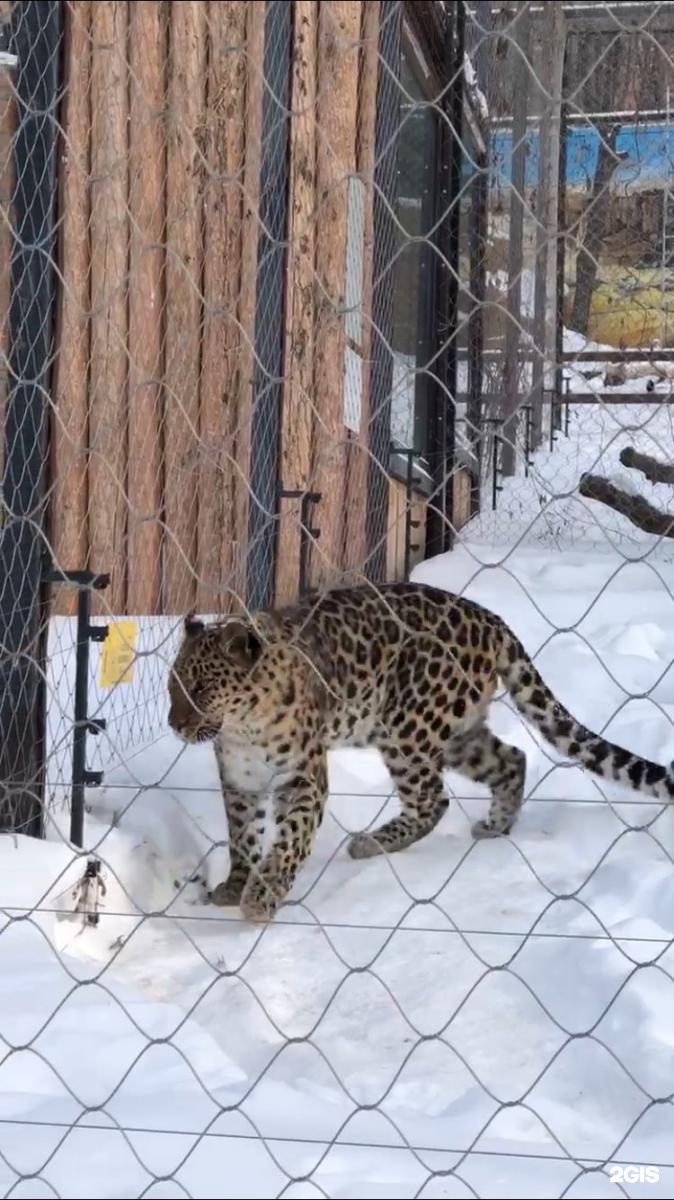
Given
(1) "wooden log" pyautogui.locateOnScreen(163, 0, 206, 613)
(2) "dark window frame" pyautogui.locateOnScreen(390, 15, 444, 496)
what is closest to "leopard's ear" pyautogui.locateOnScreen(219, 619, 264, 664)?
(1) "wooden log" pyautogui.locateOnScreen(163, 0, 206, 613)

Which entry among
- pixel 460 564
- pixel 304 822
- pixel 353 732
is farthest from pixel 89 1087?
pixel 460 564

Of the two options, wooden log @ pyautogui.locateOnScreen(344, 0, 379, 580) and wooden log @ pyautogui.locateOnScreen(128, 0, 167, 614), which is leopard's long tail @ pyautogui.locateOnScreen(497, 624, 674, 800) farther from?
wooden log @ pyautogui.locateOnScreen(344, 0, 379, 580)

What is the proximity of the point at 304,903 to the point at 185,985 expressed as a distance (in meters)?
0.49

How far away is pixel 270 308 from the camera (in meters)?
3.83

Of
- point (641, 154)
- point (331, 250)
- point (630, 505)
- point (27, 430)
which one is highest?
point (641, 154)

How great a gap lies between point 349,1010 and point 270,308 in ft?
6.39

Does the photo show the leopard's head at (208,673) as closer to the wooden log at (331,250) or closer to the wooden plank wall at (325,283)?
the wooden plank wall at (325,283)

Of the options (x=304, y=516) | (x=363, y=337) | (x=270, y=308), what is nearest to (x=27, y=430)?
(x=270, y=308)

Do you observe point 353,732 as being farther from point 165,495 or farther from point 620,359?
point 620,359

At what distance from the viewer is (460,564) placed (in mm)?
5680

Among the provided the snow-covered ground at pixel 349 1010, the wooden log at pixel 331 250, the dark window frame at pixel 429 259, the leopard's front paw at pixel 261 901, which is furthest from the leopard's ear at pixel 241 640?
the dark window frame at pixel 429 259

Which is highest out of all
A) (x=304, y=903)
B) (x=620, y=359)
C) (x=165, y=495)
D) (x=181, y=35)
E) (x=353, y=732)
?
(x=181, y=35)

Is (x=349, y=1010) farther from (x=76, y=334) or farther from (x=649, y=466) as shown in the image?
(x=649, y=466)

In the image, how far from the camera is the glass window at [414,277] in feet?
18.3
